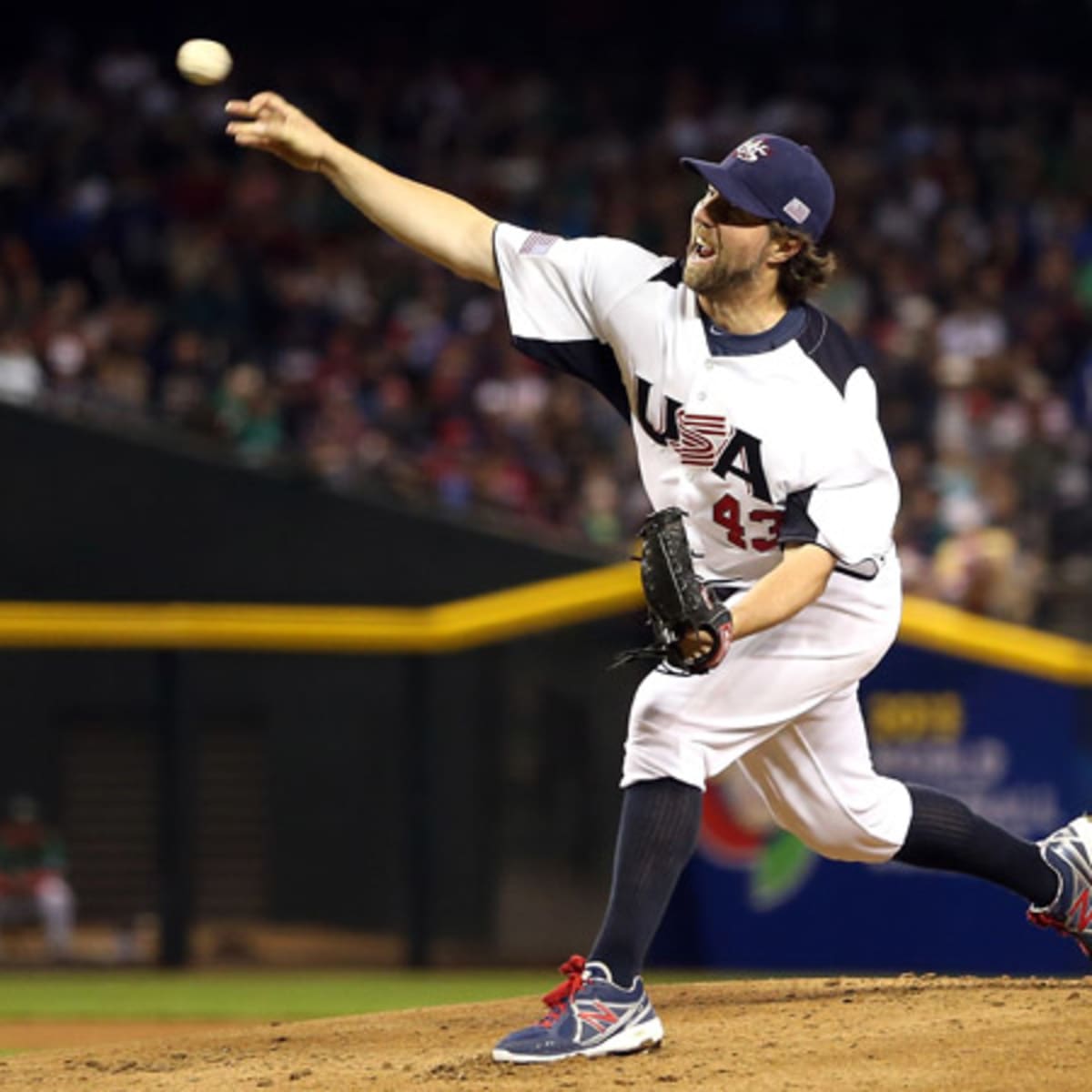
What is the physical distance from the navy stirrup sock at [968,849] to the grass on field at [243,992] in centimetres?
285

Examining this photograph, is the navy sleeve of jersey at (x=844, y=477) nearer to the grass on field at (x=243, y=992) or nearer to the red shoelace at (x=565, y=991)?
the red shoelace at (x=565, y=991)

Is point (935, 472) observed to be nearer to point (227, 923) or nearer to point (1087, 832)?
point (227, 923)

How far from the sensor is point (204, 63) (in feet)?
13.9

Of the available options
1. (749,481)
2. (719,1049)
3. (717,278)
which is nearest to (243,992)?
(719,1049)

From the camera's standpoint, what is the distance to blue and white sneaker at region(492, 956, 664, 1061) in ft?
13.3

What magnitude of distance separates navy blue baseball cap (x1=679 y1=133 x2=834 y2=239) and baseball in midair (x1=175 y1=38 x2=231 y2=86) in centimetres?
89

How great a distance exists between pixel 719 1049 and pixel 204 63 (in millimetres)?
2059

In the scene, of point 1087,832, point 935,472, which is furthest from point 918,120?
point 1087,832

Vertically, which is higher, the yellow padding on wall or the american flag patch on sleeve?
the american flag patch on sleeve

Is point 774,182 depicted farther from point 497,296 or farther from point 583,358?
point 497,296

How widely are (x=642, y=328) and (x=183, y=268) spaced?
29.4 ft

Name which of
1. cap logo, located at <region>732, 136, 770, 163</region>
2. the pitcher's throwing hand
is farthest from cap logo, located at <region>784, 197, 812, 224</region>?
the pitcher's throwing hand

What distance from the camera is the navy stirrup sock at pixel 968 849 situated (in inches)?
181

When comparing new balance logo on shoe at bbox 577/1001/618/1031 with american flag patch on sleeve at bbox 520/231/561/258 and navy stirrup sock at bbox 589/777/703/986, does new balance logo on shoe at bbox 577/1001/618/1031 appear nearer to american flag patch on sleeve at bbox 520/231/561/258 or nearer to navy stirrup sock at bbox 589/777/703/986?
navy stirrup sock at bbox 589/777/703/986
